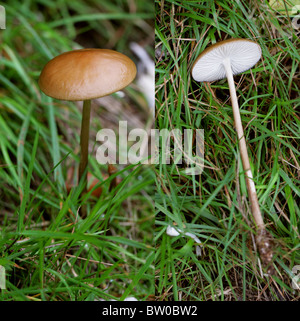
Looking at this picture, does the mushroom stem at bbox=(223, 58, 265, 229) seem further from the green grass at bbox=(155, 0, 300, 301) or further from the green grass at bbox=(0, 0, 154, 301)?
the green grass at bbox=(0, 0, 154, 301)

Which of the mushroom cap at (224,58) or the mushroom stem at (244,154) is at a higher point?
the mushroom cap at (224,58)

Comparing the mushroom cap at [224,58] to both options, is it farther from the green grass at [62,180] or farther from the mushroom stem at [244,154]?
the green grass at [62,180]

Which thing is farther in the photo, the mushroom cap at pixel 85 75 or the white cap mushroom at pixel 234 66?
the white cap mushroom at pixel 234 66

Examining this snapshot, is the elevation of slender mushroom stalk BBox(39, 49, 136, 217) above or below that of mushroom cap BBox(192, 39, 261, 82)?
below

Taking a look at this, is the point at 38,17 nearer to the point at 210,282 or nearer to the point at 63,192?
the point at 63,192

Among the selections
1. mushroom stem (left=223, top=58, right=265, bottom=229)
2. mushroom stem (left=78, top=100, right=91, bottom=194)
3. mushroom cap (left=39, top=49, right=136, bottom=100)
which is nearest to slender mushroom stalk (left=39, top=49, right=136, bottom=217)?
mushroom cap (left=39, top=49, right=136, bottom=100)

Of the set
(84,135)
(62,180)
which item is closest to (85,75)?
(84,135)

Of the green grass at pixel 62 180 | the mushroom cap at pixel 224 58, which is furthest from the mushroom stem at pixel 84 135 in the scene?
the mushroom cap at pixel 224 58

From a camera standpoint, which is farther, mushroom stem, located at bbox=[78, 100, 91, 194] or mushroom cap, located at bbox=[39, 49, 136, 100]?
mushroom stem, located at bbox=[78, 100, 91, 194]
